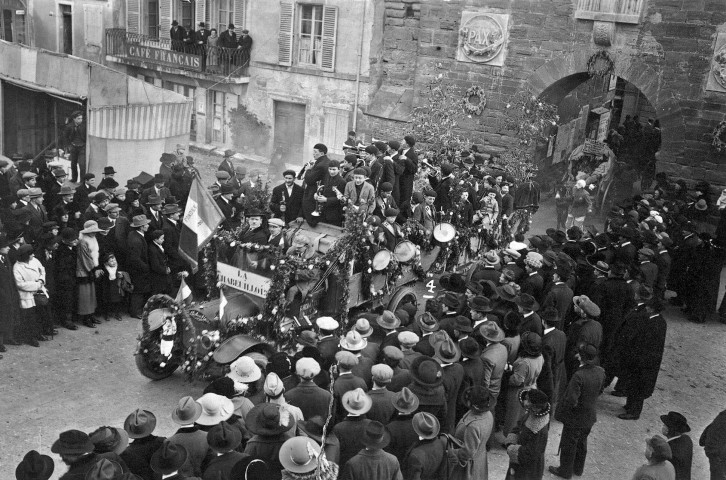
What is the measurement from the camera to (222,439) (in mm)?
5777

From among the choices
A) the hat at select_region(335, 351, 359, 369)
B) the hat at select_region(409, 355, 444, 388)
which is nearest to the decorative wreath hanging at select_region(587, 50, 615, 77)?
the hat at select_region(409, 355, 444, 388)

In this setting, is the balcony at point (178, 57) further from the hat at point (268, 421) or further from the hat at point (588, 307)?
the hat at point (268, 421)

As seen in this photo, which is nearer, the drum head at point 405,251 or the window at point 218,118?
the drum head at point 405,251

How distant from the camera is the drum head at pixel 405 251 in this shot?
36.4 ft

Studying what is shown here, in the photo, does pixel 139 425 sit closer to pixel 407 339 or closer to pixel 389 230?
pixel 407 339

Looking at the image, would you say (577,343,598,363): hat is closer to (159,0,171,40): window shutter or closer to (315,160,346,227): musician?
(315,160,346,227): musician

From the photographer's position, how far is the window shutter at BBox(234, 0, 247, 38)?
2436 centimetres

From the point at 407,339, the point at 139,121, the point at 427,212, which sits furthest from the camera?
the point at 139,121

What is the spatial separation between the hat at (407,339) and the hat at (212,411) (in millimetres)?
2439

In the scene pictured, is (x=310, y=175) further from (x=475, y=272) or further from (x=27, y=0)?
(x=27, y=0)

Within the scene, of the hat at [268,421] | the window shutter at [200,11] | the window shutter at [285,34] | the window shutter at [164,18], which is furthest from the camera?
the window shutter at [164,18]

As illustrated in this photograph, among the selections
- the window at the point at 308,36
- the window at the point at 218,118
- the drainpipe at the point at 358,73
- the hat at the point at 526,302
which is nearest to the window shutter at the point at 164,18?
the window at the point at 218,118

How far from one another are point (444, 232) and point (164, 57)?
16.4 m

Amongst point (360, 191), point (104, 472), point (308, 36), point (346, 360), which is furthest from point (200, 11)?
point (104, 472)
